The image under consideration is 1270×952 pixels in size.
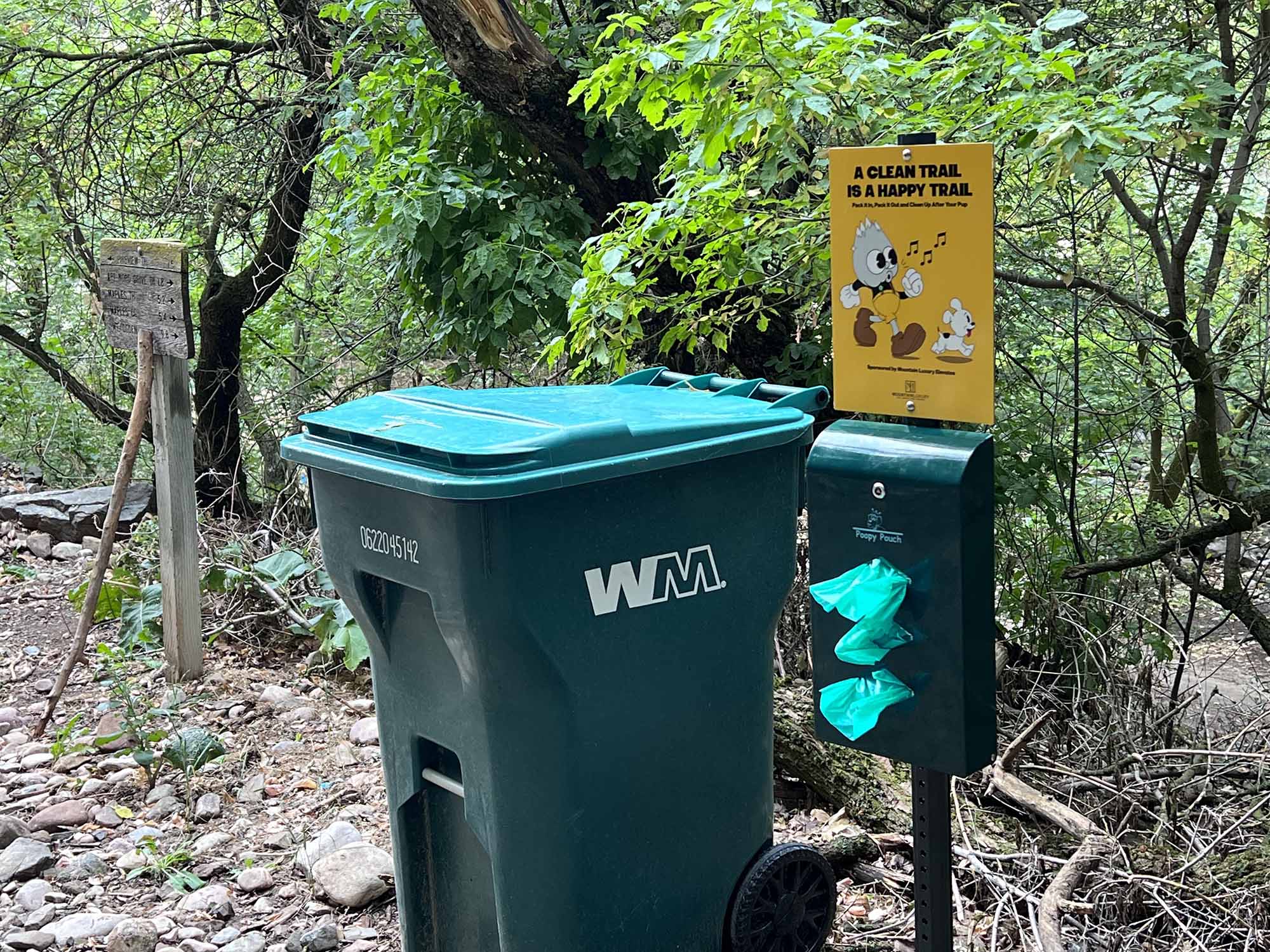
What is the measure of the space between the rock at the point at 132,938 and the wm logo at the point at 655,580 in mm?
1601

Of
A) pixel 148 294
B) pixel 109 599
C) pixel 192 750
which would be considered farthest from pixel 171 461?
pixel 192 750

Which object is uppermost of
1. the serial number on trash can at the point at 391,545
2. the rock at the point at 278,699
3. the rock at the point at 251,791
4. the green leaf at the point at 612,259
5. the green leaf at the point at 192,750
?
the green leaf at the point at 612,259

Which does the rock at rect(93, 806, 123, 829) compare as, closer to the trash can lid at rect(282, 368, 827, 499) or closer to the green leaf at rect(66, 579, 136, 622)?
the green leaf at rect(66, 579, 136, 622)

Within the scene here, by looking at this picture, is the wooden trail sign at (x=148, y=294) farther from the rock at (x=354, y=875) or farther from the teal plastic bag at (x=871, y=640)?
the teal plastic bag at (x=871, y=640)

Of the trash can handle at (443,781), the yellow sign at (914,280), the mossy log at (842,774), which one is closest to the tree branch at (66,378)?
the mossy log at (842,774)

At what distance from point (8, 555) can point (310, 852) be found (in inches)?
168

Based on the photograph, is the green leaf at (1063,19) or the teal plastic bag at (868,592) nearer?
the teal plastic bag at (868,592)

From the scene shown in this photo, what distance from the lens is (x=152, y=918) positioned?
3070mm

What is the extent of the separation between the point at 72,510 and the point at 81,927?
14.4 ft

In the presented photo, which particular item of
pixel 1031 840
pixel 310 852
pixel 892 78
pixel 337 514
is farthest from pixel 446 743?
pixel 892 78

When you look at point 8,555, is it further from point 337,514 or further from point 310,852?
point 337,514

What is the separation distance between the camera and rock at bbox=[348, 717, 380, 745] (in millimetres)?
4078

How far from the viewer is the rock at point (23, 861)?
328cm

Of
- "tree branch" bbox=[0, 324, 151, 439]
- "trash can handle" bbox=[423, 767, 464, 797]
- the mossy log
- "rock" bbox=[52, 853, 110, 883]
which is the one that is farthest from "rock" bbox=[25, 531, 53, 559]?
"trash can handle" bbox=[423, 767, 464, 797]
